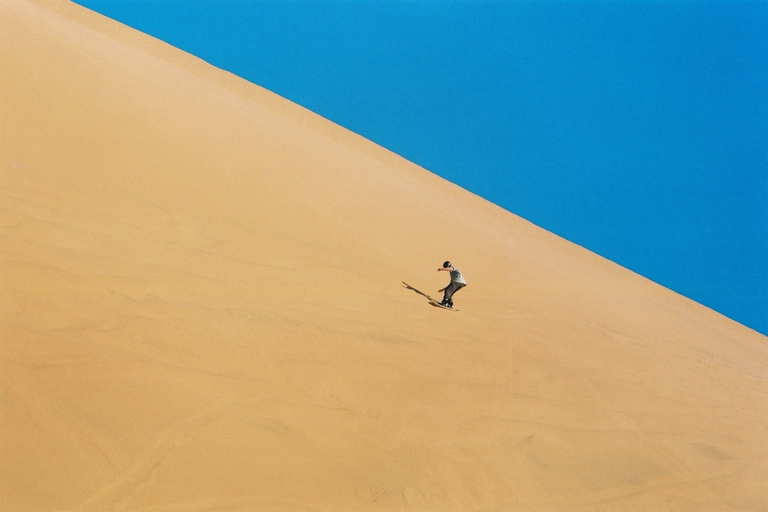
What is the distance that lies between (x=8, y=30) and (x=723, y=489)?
446 inches

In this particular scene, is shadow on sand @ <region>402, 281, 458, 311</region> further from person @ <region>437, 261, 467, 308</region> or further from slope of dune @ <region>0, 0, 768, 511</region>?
slope of dune @ <region>0, 0, 768, 511</region>

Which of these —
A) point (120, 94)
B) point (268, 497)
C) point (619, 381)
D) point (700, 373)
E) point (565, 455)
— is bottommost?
point (268, 497)

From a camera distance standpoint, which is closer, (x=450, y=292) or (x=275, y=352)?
(x=275, y=352)

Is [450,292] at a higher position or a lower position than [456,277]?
lower

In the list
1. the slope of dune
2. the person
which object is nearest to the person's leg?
the person

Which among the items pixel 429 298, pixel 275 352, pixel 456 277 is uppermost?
pixel 456 277

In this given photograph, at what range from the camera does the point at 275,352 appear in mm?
5684

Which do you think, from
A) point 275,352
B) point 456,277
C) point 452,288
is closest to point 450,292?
point 452,288

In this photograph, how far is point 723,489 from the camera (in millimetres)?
6258

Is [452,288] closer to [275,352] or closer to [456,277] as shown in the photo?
[456,277]

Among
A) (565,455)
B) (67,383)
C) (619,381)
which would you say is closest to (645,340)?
(619,381)

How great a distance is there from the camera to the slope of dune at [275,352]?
4332mm

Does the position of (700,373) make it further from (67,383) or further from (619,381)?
(67,383)

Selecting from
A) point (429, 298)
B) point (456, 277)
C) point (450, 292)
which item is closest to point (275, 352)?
point (429, 298)
